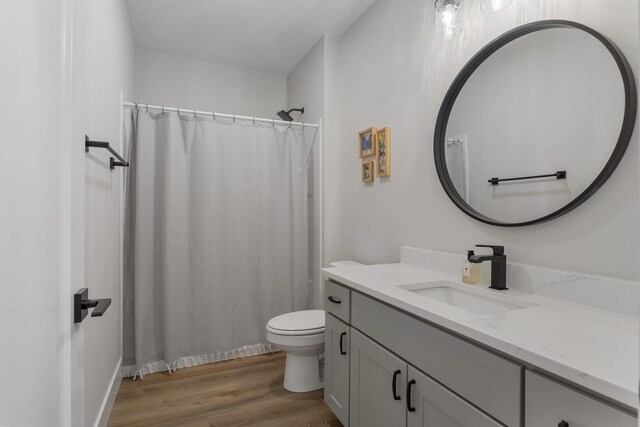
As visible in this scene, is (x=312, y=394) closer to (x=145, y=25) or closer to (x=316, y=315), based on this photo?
(x=316, y=315)

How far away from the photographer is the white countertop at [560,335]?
626 mm

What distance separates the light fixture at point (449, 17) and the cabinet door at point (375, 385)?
1.45 meters

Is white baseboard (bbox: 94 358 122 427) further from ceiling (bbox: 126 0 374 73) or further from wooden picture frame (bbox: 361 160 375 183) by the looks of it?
ceiling (bbox: 126 0 374 73)

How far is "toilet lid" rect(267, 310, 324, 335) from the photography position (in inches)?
79.0

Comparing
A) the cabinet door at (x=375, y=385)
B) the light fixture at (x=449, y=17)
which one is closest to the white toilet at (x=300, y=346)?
the cabinet door at (x=375, y=385)

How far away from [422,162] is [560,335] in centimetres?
118

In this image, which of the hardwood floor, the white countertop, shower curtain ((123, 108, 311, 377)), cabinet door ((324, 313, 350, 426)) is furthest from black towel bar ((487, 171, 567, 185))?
shower curtain ((123, 108, 311, 377))

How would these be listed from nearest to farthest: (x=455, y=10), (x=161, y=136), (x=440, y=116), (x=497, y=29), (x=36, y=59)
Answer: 1. (x=36, y=59)
2. (x=497, y=29)
3. (x=455, y=10)
4. (x=440, y=116)
5. (x=161, y=136)

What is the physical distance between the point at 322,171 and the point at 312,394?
64.3 inches

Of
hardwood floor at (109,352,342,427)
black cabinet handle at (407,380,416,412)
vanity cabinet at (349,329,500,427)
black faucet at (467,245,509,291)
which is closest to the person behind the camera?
vanity cabinet at (349,329,500,427)

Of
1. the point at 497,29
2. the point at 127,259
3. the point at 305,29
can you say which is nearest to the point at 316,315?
the point at 127,259

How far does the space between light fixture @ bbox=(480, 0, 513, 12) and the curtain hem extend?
2576mm

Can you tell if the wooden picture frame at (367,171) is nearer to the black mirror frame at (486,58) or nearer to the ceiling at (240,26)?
the black mirror frame at (486,58)

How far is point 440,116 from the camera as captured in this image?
1.69m
